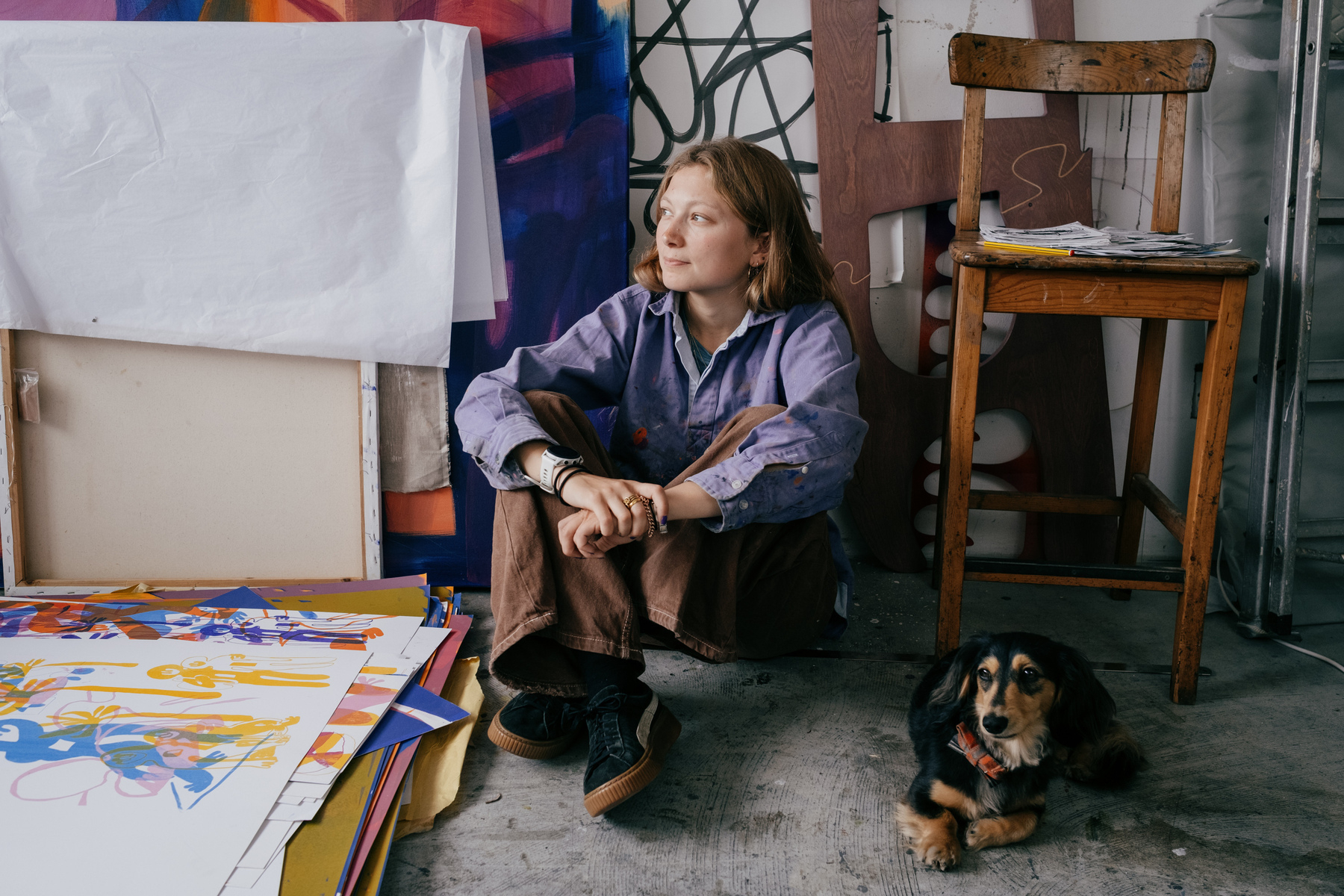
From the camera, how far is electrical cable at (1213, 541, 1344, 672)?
1.66 metres

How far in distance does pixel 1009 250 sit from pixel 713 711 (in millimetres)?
922

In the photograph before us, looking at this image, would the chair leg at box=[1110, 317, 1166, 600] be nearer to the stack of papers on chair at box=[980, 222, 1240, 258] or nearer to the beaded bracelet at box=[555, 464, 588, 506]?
the stack of papers on chair at box=[980, 222, 1240, 258]

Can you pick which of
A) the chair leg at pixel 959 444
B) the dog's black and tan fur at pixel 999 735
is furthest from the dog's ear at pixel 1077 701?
the chair leg at pixel 959 444

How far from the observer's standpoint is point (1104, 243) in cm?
144

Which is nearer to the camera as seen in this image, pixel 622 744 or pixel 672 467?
pixel 622 744

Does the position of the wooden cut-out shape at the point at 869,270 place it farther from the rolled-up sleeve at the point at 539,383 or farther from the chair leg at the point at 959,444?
the rolled-up sleeve at the point at 539,383

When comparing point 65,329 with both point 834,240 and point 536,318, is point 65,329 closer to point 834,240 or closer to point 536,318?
point 536,318

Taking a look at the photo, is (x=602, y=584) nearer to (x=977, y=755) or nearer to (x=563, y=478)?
(x=563, y=478)

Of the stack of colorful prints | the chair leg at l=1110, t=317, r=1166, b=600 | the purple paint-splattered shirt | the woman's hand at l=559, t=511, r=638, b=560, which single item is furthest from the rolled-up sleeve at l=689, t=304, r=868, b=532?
the chair leg at l=1110, t=317, r=1166, b=600

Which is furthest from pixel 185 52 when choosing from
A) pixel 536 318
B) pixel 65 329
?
pixel 536 318

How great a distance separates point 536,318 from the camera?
6.14 feet

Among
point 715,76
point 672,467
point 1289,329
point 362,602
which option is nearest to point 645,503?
point 672,467

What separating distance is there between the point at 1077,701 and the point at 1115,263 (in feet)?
2.23

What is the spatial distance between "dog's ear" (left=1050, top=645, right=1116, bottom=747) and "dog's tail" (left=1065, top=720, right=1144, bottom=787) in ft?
0.21
